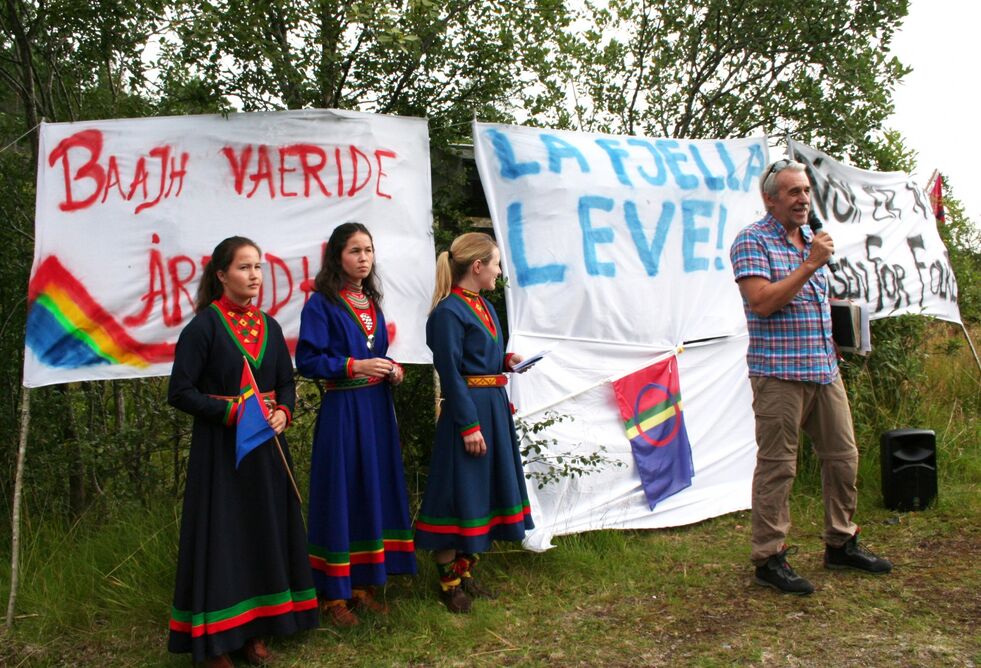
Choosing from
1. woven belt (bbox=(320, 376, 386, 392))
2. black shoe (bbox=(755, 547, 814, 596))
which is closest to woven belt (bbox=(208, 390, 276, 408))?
woven belt (bbox=(320, 376, 386, 392))

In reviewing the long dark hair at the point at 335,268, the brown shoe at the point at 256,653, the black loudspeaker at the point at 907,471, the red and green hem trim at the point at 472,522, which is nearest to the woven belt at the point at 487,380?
the red and green hem trim at the point at 472,522

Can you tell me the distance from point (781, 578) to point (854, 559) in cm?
49

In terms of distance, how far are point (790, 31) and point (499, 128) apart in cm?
290

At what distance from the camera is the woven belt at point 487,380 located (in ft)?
12.5

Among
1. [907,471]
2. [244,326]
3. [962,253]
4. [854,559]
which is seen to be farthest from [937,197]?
[244,326]

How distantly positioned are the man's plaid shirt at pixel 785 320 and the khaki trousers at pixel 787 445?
76 mm

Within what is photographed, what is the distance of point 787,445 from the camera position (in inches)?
149

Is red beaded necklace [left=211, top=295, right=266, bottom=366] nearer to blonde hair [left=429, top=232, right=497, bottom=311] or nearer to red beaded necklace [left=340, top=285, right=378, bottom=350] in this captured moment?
red beaded necklace [left=340, top=285, right=378, bottom=350]

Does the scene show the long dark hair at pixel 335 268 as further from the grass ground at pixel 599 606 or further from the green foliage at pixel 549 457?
the grass ground at pixel 599 606

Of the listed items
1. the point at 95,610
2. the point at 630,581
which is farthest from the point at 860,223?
the point at 95,610

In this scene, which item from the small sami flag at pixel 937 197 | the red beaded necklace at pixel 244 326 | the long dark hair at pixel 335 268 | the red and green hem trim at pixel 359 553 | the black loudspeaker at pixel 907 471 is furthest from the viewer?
the small sami flag at pixel 937 197

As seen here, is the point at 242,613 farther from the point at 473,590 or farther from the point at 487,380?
the point at 487,380

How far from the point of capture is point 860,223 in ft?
20.1

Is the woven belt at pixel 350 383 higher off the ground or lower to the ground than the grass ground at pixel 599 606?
higher
